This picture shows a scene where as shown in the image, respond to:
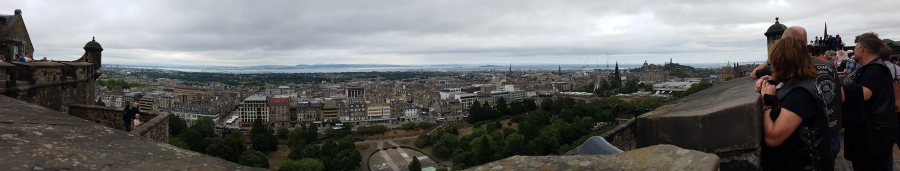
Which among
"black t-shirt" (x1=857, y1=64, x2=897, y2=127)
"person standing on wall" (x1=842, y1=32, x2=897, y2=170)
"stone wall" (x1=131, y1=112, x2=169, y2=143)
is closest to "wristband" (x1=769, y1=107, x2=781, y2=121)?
"person standing on wall" (x1=842, y1=32, x2=897, y2=170)

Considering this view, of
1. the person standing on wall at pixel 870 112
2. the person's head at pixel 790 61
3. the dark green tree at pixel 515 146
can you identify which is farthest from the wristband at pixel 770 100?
the dark green tree at pixel 515 146

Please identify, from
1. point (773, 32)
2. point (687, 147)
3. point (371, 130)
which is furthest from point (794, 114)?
point (371, 130)

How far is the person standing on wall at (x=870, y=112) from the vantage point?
317cm

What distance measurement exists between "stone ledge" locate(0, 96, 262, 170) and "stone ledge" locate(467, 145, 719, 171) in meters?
1.22

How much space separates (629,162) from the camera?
2.03m

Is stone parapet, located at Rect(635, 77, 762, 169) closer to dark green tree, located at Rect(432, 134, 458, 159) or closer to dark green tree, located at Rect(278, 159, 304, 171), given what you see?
dark green tree, located at Rect(278, 159, 304, 171)

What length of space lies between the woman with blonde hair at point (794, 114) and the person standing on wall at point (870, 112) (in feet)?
3.12

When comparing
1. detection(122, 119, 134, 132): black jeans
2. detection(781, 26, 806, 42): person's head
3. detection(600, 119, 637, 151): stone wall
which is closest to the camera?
detection(781, 26, 806, 42): person's head

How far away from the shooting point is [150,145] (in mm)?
2895

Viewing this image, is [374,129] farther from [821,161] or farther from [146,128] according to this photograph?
[821,161]

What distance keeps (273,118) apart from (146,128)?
7861cm

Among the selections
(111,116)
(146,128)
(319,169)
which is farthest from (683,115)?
(319,169)

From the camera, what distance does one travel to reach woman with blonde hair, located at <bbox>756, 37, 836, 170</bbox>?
7.64ft

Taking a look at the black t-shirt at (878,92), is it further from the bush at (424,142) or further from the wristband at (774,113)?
the bush at (424,142)
